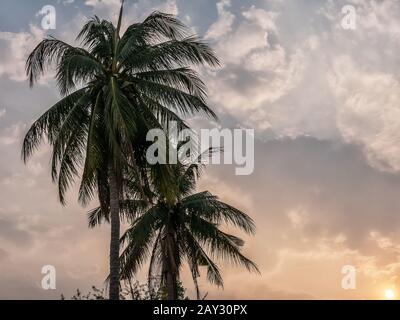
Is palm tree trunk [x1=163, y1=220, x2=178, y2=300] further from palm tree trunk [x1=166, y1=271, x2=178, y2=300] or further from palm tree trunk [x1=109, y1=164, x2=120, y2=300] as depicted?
palm tree trunk [x1=109, y1=164, x2=120, y2=300]

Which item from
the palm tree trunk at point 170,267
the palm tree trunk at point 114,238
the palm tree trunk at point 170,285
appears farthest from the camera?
the palm tree trunk at point 170,285

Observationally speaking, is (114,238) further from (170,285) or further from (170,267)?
(170,285)

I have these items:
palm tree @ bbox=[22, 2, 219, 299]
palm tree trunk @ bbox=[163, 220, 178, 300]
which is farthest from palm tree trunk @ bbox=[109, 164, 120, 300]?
palm tree trunk @ bbox=[163, 220, 178, 300]

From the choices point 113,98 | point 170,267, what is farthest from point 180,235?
point 113,98

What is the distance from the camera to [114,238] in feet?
63.4

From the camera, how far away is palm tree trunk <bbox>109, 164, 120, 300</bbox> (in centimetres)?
1881

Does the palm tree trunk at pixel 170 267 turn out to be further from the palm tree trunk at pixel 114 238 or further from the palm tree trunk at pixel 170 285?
the palm tree trunk at pixel 114 238

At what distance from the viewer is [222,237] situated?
2752cm

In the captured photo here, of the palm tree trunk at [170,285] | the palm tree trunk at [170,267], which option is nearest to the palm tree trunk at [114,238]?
the palm tree trunk at [170,267]

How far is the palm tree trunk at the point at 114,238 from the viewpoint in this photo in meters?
18.8
